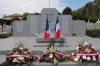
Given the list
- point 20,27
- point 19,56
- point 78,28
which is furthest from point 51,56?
point 78,28

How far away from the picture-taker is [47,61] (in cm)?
522

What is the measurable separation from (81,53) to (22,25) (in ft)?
32.2

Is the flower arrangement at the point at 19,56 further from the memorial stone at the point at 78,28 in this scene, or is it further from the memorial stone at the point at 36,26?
the memorial stone at the point at 78,28

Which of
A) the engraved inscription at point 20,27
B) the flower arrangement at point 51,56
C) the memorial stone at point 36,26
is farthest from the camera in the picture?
the engraved inscription at point 20,27

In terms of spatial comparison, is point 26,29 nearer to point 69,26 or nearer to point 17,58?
point 69,26

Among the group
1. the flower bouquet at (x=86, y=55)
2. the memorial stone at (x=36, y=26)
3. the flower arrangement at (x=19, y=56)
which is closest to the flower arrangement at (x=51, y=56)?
the flower arrangement at (x=19, y=56)

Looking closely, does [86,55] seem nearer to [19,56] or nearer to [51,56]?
[51,56]

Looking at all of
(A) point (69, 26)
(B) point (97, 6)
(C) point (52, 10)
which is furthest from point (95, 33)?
(B) point (97, 6)

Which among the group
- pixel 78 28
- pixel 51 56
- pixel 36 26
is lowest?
pixel 51 56

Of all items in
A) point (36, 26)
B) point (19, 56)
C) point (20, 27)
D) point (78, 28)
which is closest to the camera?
point (19, 56)

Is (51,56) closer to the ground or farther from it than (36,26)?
closer to the ground

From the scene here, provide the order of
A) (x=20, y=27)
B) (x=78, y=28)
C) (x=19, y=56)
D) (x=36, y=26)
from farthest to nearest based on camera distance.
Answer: (x=78, y=28) → (x=20, y=27) → (x=36, y=26) → (x=19, y=56)

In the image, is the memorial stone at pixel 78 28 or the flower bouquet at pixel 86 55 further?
the memorial stone at pixel 78 28

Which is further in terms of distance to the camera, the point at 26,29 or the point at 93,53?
the point at 26,29
